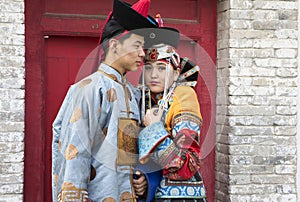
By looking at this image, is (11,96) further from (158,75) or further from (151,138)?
(151,138)

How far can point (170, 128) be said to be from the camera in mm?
3332

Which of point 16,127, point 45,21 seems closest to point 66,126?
point 16,127

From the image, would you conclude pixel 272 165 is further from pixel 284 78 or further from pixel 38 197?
pixel 38 197

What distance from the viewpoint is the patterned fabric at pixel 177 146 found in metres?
3.23

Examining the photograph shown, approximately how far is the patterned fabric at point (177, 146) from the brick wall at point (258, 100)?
1.52 m

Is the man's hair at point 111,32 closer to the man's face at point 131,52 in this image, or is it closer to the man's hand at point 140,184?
the man's face at point 131,52

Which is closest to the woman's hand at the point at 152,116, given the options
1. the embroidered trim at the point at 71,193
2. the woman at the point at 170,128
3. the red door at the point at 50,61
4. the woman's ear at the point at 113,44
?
the woman at the point at 170,128

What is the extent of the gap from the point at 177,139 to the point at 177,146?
0.04 m

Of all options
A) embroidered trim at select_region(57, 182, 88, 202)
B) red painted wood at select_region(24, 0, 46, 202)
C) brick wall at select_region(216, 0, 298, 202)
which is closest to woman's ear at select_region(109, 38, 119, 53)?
embroidered trim at select_region(57, 182, 88, 202)

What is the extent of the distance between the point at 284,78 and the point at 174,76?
181cm

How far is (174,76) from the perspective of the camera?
3.40m

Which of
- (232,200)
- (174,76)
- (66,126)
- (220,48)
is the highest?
(220,48)

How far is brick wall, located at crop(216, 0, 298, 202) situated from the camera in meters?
4.89

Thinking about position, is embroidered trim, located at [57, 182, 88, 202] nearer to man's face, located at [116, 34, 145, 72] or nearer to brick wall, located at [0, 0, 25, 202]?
man's face, located at [116, 34, 145, 72]
